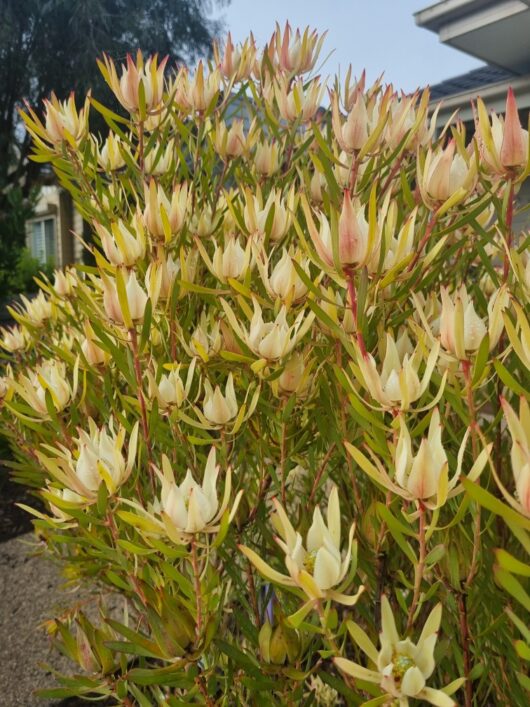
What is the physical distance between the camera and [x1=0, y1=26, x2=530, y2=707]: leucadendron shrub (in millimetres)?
678

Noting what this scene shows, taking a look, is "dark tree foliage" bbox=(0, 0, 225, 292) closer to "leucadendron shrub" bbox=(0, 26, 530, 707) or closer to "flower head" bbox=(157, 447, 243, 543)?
"leucadendron shrub" bbox=(0, 26, 530, 707)

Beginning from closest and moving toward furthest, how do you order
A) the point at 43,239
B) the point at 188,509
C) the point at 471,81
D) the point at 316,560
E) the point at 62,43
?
the point at 316,560, the point at 188,509, the point at 471,81, the point at 62,43, the point at 43,239

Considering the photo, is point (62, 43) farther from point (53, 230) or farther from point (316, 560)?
point (53, 230)

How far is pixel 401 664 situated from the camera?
2.12ft

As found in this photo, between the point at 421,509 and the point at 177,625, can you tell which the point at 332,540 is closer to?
the point at 421,509

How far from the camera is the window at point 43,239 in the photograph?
19.5 meters

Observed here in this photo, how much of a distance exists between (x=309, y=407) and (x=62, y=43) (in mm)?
9732

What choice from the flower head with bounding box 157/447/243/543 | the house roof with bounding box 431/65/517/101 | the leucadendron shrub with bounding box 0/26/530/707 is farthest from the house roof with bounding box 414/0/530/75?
the flower head with bounding box 157/447/243/543

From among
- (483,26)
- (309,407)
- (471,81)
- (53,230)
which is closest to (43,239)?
(53,230)

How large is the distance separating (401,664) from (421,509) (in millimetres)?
156

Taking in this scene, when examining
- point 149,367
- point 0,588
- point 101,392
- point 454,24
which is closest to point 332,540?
point 149,367

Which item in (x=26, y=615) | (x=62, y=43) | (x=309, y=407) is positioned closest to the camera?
(x=309, y=407)

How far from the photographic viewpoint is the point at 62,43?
30.1 feet

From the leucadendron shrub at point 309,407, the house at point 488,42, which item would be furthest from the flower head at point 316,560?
the house at point 488,42
